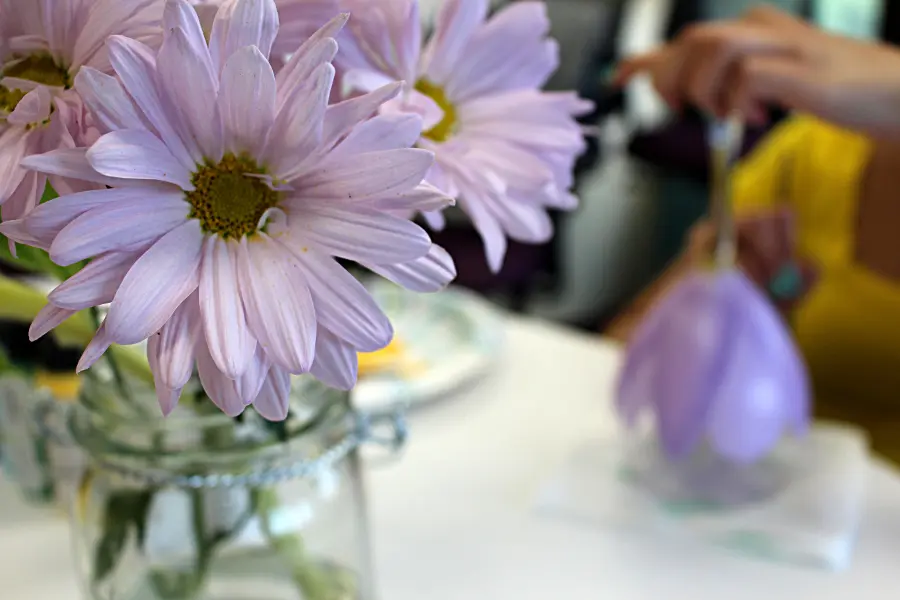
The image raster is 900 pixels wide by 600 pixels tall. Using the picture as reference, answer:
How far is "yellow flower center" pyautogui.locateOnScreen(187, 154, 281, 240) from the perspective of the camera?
34cm

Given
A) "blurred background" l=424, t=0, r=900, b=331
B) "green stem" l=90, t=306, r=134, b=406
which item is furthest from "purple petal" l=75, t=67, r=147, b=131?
"blurred background" l=424, t=0, r=900, b=331

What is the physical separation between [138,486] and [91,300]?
0.19 m

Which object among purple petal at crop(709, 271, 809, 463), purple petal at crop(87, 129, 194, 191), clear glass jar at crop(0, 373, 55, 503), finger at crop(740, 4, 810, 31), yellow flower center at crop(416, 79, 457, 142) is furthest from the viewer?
finger at crop(740, 4, 810, 31)

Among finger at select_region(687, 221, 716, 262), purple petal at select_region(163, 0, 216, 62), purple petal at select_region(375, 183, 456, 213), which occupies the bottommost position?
finger at select_region(687, 221, 716, 262)

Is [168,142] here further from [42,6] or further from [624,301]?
[624,301]

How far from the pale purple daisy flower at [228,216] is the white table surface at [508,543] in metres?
0.33

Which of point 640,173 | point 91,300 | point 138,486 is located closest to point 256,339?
point 91,300

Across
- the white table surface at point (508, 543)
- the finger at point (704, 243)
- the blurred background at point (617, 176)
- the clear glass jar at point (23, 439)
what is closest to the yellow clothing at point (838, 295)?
the finger at point (704, 243)

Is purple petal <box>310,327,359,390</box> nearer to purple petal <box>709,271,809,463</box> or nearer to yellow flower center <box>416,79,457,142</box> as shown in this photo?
yellow flower center <box>416,79,457,142</box>

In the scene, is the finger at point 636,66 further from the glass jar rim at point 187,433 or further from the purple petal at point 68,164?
the purple petal at point 68,164

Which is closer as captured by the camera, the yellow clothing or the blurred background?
the yellow clothing

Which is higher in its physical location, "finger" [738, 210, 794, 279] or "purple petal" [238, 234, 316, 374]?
"purple petal" [238, 234, 316, 374]

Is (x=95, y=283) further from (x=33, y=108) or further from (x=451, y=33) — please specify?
(x=451, y=33)

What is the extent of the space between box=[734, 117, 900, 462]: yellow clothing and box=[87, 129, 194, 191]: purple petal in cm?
87
